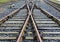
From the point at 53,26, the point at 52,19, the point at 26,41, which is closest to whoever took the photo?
the point at 26,41

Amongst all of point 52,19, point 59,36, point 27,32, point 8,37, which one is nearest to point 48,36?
point 59,36

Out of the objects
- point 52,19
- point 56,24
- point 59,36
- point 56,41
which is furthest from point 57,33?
point 52,19

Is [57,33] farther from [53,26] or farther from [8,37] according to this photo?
[8,37]

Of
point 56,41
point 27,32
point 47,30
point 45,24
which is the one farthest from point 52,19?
point 56,41

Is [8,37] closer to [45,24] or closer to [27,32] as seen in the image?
[27,32]

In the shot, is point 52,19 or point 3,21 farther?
point 52,19

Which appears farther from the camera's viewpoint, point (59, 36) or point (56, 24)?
point (56, 24)

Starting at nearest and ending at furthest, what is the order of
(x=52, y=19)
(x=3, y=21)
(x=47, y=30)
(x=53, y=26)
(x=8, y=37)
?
(x=8, y=37) → (x=47, y=30) → (x=53, y=26) → (x=3, y=21) → (x=52, y=19)

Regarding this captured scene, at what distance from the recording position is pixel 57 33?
6.40 m

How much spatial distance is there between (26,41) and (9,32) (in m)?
1.16

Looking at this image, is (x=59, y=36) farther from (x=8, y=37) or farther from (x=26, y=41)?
(x=8, y=37)

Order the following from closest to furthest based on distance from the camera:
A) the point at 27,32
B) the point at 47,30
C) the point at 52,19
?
1. the point at 27,32
2. the point at 47,30
3. the point at 52,19

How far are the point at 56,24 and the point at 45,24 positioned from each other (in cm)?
48

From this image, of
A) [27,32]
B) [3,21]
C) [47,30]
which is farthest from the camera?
[3,21]
